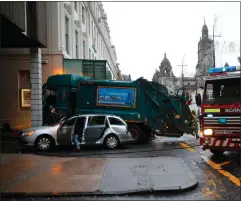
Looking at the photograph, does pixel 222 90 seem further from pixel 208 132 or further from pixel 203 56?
pixel 203 56

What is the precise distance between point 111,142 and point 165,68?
92.7m

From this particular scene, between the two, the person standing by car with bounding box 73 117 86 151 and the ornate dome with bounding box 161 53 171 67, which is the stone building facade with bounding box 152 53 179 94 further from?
the person standing by car with bounding box 73 117 86 151

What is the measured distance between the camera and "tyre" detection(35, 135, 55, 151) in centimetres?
1364

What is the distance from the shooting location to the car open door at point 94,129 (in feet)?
46.5

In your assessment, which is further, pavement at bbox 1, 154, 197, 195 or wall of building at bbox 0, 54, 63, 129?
wall of building at bbox 0, 54, 63, 129

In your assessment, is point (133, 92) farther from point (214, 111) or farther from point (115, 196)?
point (115, 196)

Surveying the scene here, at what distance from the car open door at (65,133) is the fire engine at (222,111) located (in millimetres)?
5470

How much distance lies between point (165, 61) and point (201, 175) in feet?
328

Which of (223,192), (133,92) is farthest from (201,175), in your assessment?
(133,92)

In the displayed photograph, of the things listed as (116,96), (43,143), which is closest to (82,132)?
(43,143)

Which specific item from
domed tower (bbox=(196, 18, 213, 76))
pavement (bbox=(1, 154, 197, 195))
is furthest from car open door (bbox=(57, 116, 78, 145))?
domed tower (bbox=(196, 18, 213, 76))

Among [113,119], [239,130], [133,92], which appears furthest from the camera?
[133,92]

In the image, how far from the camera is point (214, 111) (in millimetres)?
10711

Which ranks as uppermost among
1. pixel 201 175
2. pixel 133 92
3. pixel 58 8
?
pixel 58 8
